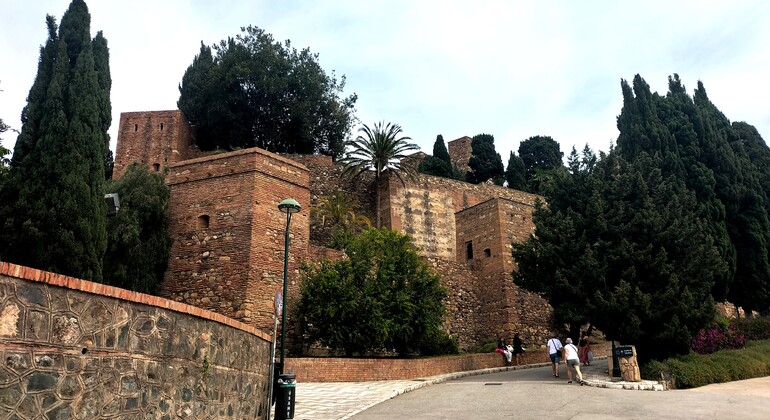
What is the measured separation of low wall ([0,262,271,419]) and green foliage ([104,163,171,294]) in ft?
30.8

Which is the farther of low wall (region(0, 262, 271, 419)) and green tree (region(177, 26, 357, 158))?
green tree (region(177, 26, 357, 158))

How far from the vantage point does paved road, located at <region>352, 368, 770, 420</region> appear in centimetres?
985

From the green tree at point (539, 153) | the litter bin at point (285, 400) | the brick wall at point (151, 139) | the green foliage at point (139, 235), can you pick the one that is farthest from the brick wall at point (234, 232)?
the green tree at point (539, 153)

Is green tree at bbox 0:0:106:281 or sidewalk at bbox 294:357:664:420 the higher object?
green tree at bbox 0:0:106:281

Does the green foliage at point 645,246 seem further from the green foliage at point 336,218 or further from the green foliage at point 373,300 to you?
the green foliage at point 336,218

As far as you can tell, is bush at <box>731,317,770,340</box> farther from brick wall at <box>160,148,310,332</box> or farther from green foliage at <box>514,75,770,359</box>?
brick wall at <box>160,148,310,332</box>

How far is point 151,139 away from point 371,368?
2114 cm

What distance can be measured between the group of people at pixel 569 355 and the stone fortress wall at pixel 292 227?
18.8ft

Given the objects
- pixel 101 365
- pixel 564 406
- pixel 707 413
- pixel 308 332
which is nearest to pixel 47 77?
pixel 308 332

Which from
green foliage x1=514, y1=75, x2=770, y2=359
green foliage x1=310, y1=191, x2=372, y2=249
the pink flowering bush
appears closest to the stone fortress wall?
green foliage x1=310, y1=191, x2=372, y2=249

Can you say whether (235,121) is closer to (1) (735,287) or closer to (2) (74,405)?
(1) (735,287)

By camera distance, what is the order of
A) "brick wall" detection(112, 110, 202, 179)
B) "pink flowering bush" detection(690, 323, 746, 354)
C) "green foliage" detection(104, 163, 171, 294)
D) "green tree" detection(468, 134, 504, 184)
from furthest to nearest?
"green tree" detection(468, 134, 504, 184)
"brick wall" detection(112, 110, 202, 179)
"pink flowering bush" detection(690, 323, 746, 354)
"green foliage" detection(104, 163, 171, 294)

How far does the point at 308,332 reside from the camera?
16219 mm

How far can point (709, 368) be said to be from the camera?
15.1 metres
